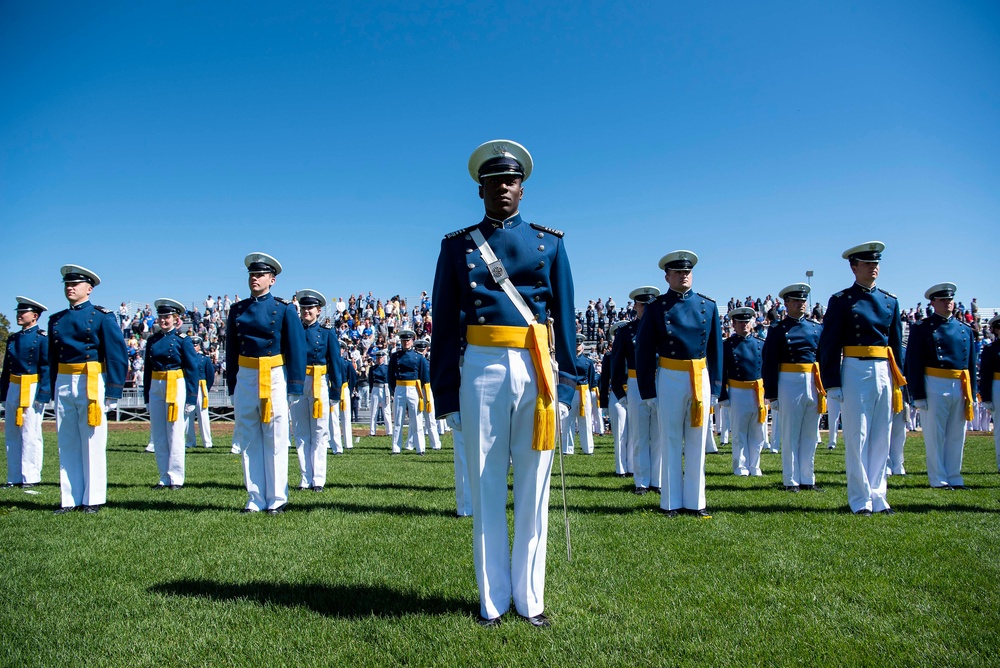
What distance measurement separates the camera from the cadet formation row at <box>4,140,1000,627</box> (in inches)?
170

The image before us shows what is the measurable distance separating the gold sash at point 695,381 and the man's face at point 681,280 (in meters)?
0.89

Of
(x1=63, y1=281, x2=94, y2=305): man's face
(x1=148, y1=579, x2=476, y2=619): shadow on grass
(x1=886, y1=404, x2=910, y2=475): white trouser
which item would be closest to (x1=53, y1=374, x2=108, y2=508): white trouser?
(x1=63, y1=281, x2=94, y2=305): man's face

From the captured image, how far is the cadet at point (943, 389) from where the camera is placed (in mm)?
10188

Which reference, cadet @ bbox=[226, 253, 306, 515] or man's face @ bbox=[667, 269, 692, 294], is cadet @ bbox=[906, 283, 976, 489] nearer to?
man's face @ bbox=[667, 269, 692, 294]

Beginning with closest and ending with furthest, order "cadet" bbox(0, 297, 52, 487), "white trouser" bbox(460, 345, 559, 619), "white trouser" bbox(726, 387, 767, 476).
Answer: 1. "white trouser" bbox(460, 345, 559, 619)
2. "cadet" bbox(0, 297, 52, 487)
3. "white trouser" bbox(726, 387, 767, 476)

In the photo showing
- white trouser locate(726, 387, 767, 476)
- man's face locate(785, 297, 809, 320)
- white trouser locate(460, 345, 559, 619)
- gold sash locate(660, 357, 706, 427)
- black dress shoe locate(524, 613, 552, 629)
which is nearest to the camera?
black dress shoe locate(524, 613, 552, 629)

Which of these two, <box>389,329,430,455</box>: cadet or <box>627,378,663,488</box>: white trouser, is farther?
<box>389,329,430,455</box>: cadet

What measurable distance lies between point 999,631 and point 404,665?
342 centimetres

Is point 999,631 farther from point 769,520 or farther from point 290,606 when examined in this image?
point 290,606

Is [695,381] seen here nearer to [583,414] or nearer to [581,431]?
[583,414]

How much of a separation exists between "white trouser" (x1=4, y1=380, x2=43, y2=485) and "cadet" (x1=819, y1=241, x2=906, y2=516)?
11874mm

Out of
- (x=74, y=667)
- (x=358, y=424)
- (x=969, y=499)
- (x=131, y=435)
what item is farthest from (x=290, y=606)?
(x=358, y=424)

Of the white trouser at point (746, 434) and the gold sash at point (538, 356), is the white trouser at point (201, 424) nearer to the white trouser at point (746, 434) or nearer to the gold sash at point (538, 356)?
the white trouser at point (746, 434)

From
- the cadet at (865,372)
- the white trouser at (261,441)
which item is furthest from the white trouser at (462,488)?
the cadet at (865,372)
